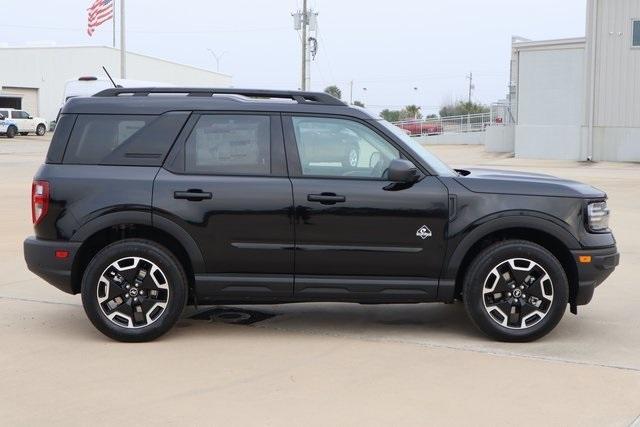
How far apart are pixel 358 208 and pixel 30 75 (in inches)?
Result: 2606

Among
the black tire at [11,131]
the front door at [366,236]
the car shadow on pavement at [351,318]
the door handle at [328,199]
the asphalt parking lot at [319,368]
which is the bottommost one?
the asphalt parking lot at [319,368]

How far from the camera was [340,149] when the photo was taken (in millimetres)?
6379

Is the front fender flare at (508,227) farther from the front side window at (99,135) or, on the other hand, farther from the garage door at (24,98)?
the garage door at (24,98)

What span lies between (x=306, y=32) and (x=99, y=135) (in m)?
44.5

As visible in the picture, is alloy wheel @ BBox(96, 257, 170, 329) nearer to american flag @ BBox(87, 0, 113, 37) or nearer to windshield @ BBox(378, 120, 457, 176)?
windshield @ BBox(378, 120, 457, 176)

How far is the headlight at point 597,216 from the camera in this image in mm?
6312

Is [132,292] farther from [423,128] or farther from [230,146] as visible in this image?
[423,128]

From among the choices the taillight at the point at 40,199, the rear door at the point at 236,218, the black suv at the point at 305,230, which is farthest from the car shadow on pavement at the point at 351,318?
the taillight at the point at 40,199

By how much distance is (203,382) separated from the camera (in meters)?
5.32

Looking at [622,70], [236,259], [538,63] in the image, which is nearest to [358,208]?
[236,259]

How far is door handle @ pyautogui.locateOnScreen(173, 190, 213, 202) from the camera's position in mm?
6227

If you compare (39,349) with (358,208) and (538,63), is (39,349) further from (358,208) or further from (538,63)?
(538,63)

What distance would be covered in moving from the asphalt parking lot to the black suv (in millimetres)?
336

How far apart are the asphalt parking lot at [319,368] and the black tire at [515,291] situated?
0.15 metres
